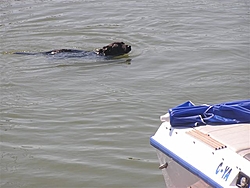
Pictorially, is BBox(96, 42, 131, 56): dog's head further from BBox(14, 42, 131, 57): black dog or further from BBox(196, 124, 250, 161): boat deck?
BBox(196, 124, 250, 161): boat deck

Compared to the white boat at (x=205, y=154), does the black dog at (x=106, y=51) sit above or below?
below

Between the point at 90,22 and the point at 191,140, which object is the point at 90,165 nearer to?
Answer: the point at 191,140

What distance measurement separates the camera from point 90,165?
23.4 ft

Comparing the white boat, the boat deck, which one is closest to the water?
the white boat

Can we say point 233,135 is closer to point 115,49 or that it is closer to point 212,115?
point 212,115

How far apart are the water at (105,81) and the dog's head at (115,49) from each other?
186mm

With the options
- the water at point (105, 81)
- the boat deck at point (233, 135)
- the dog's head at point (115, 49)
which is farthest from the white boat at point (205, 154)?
the dog's head at point (115, 49)

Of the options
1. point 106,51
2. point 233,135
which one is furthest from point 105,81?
point 233,135

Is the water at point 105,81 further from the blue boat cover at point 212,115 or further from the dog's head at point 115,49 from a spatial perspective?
the blue boat cover at point 212,115

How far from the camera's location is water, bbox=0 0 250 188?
23.7 ft

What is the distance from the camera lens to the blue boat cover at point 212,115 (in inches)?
206

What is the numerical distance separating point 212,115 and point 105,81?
5023mm

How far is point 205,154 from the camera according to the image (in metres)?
4.82

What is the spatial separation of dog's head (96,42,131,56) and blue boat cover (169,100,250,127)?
249 inches
